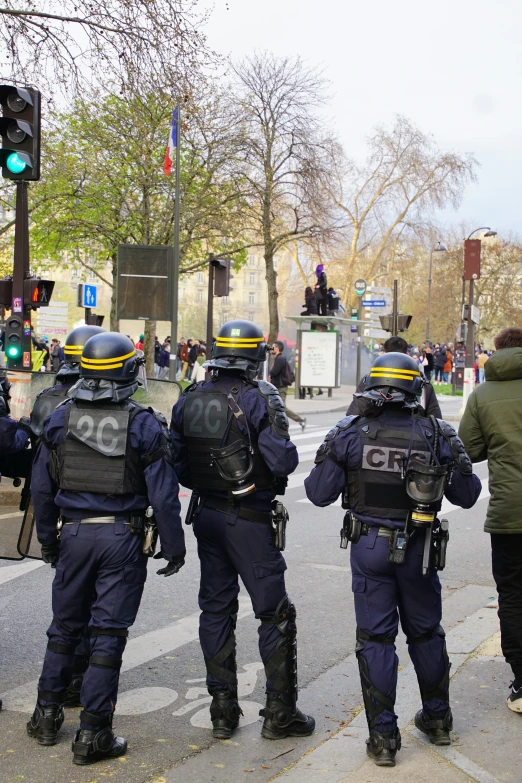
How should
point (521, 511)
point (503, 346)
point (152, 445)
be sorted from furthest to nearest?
point (503, 346) → point (521, 511) → point (152, 445)

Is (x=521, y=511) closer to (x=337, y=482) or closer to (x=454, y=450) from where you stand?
(x=454, y=450)

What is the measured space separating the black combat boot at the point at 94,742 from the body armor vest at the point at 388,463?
1.38m

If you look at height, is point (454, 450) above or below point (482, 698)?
above

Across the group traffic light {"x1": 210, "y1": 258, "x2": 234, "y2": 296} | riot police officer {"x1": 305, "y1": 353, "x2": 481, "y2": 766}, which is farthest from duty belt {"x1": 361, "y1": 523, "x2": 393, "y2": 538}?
traffic light {"x1": 210, "y1": 258, "x2": 234, "y2": 296}

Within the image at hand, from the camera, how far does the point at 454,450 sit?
13.3 feet

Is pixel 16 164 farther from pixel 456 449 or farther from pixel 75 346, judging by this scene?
pixel 456 449

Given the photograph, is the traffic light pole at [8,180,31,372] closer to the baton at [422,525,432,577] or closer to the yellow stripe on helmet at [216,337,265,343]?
the yellow stripe on helmet at [216,337,265,343]

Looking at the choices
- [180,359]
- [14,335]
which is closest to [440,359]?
[180,359]

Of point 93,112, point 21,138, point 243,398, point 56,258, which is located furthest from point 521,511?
point 56,258

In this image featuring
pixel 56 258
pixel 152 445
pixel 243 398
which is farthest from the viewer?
pixel 56 258

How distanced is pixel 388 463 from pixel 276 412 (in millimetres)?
550

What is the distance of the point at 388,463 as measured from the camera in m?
3.96

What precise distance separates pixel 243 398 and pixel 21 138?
21.2 feet

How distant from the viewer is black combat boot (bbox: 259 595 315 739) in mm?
4059
